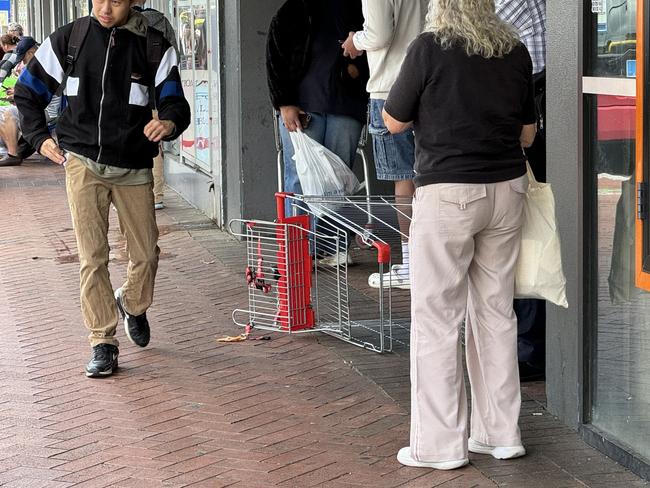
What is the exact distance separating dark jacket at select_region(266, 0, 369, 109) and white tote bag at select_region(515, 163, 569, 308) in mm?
3947

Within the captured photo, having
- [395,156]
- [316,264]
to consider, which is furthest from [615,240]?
[395,156]

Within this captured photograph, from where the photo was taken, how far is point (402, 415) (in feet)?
17.9

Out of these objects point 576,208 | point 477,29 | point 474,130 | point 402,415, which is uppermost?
point 477,29

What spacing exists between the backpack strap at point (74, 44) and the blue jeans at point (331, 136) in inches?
102

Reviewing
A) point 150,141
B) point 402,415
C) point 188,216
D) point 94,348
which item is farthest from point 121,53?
point 188,216

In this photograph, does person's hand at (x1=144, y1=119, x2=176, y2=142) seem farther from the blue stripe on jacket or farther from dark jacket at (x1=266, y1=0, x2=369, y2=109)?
dark jacket at (x1=266, y1=0, x2=369, y2=109)

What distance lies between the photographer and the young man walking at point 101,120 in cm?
608

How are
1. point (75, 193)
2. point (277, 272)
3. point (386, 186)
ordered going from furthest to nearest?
1. point (386, 186)
2. point (277, 272)
3. point (75, 193)

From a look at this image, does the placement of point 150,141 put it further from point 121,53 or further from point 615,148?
point 615,148

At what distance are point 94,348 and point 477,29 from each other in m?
2.88

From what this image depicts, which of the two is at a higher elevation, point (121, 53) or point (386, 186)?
point (121, 53)

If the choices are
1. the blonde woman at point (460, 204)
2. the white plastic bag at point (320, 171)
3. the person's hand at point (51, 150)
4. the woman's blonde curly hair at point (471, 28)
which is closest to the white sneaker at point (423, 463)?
the blonde woman at point (460, 204)

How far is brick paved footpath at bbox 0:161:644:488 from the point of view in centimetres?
470

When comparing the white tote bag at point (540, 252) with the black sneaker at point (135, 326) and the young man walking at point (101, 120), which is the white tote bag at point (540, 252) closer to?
the young man walking at point (101, 120)
